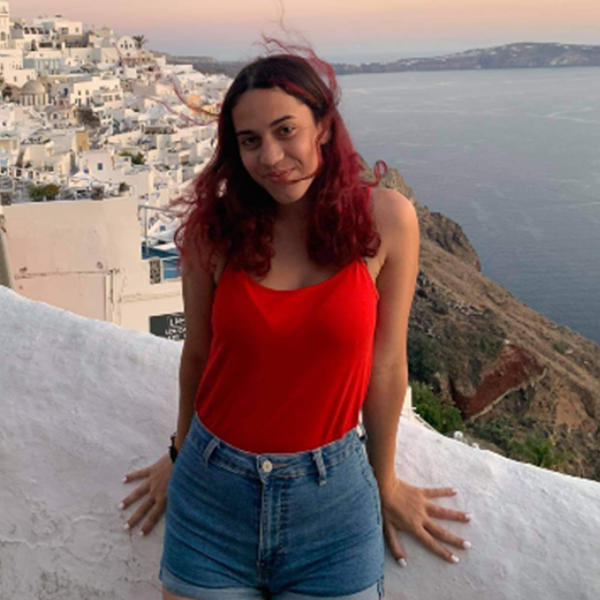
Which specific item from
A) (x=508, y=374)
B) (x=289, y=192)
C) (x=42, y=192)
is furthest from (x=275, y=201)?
(x=508, y=374)

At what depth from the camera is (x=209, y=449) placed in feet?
4.44

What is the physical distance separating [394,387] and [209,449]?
35 cm

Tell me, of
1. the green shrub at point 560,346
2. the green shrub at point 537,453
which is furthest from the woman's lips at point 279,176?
the green shrub at point 560,346

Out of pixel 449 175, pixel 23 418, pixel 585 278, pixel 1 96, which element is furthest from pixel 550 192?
pixel 23 418

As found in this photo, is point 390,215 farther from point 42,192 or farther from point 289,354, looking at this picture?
point 42,192

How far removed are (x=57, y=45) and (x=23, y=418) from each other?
158 feet

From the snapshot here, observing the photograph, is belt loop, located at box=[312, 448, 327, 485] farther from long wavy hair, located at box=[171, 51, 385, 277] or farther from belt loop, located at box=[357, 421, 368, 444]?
long wavy hair, located at box=[171, 51, 385, 277]

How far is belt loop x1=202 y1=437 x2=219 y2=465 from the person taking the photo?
4.44 feet

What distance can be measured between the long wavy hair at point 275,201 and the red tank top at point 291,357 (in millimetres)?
46

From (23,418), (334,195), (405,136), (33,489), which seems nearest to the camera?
(334,195)

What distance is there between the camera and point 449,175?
4125 centimetres

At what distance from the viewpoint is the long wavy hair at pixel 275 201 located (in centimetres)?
133

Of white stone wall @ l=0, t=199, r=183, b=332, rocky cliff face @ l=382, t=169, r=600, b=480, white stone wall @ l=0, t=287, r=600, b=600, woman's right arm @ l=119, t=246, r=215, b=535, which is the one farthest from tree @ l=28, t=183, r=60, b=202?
woman's right arm @ l=119, t=246, r=215, b=535

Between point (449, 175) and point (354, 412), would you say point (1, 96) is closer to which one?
point (449, 175)
